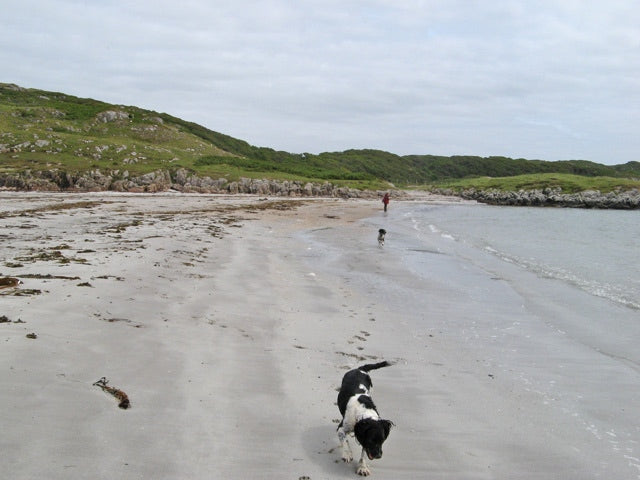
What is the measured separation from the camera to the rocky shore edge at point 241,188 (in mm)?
50875

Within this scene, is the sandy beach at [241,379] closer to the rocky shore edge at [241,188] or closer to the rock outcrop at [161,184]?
the rock outcrop at [161,184]

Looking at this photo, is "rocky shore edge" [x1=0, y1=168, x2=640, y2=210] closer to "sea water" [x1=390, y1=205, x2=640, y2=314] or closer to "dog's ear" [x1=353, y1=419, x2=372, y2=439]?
"sea water" [x1=390, y1=205, x2=640, y2=314]

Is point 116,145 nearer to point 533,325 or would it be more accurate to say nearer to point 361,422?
point 533,325

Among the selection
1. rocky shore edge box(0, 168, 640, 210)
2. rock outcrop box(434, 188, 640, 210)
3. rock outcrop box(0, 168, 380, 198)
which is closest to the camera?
rock outcrop box(0, 168, 380, 198)

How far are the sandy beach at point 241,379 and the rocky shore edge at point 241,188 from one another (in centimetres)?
4318

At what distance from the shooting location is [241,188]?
6825 centimetres

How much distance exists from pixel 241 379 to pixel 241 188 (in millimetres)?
63551

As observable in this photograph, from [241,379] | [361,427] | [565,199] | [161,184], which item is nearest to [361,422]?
[361,427]

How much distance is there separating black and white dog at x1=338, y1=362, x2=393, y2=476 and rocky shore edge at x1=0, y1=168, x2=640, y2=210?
52504 millimetres

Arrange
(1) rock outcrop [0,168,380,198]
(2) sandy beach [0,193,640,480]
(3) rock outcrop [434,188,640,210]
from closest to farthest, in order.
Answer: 1. (2) sandy beach [0,193,640,480]
2. (1) rock outcrop [0,168,380,198]
3. (3) rock outcrop [434,188,640,210]

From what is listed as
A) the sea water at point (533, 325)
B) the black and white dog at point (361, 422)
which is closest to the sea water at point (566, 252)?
the sea water at point (533, 325)

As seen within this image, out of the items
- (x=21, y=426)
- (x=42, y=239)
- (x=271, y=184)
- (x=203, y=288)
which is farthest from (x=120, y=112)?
(x=21, y=426)

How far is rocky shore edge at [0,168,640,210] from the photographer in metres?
50.9

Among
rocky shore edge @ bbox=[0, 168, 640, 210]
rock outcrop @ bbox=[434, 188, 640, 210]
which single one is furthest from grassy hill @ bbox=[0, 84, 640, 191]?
rock outcrop @ bbox=[434, 188, 640, 210]
